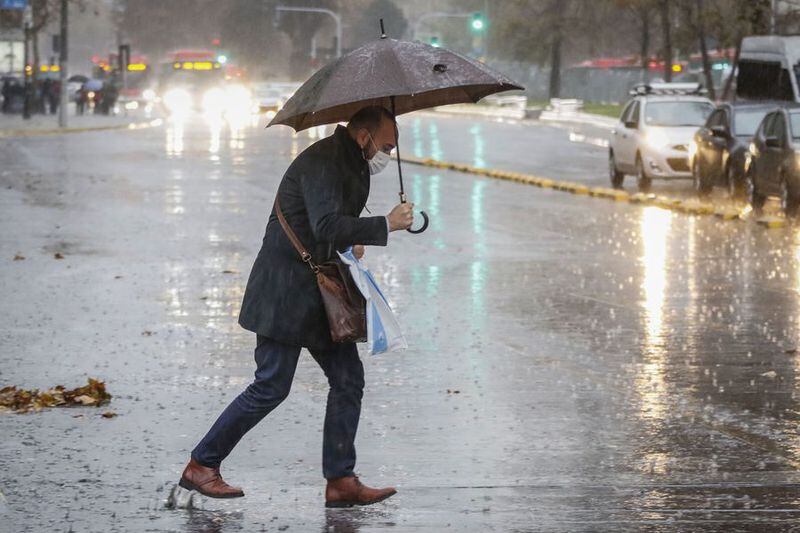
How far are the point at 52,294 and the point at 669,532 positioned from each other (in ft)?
26.7

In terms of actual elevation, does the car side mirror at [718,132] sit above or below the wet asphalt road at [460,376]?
above

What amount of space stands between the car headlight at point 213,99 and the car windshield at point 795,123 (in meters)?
67.5

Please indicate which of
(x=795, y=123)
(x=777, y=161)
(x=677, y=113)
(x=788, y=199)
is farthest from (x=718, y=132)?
(x=677, y=113)

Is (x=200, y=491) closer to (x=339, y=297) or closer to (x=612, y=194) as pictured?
(x=339, y=297)

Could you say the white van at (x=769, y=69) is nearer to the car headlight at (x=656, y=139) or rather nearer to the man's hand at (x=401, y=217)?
the car headlight at (x=656, y=139)

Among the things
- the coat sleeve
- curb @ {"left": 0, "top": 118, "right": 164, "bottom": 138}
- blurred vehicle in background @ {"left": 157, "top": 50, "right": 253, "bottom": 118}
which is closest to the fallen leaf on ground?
the coat sleeve

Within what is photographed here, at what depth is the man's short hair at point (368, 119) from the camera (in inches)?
266

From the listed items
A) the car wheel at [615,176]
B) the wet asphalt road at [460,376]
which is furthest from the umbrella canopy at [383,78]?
the car wheel at [615,176]

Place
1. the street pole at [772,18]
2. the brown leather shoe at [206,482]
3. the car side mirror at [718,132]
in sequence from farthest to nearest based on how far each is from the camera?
the street pole at [772,18] < the car side mirror at [718,132] < the brown leather shoe at [206,482]

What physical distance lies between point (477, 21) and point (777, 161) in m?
59.3

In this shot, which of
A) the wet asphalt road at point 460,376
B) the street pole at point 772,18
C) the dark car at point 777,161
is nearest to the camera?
the wet asphalt road at point 460,376

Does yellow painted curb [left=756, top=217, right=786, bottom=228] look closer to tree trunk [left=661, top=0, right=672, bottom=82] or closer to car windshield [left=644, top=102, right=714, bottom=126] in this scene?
car windshield [left=644, top=102, right=714, bottom=126]

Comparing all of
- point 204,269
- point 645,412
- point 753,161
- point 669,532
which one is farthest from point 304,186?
point 753,161

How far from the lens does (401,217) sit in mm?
6594
